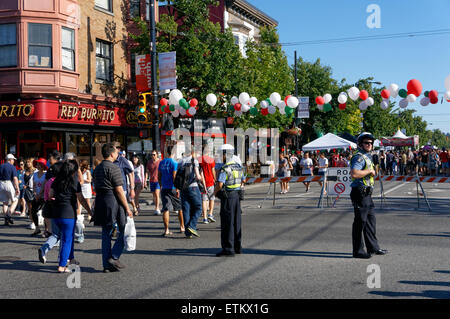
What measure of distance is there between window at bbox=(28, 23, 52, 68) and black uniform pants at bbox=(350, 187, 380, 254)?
15330 mm

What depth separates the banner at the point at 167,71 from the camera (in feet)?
58.4

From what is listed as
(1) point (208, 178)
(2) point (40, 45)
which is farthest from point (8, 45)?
(1) point (208, 178)

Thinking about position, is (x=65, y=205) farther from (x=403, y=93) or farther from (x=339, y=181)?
(x=403, y=93)

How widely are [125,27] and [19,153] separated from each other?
827 cm

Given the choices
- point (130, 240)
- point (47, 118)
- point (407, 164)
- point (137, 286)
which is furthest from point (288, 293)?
point (407, 164)

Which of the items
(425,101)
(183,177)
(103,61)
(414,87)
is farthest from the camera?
(103,61)

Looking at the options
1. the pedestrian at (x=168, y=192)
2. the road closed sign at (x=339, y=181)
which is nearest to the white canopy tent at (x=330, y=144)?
the road closed sign at (x=339, y=181)

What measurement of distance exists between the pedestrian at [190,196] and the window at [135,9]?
16.3 m

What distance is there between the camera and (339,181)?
1424 centimetres

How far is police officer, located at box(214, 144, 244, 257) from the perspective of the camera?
786cm

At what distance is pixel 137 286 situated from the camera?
600 cm

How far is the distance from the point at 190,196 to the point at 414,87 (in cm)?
898

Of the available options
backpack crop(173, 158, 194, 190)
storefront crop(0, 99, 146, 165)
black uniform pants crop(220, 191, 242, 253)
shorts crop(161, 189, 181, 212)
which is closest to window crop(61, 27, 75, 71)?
storefront crop(0, 99, 146, 165)

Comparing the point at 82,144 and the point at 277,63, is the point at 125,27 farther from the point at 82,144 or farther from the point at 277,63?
the point at 277,63
